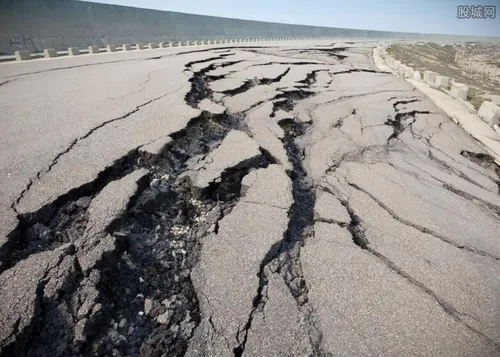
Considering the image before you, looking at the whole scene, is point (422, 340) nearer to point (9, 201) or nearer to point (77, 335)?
point (77, 335)

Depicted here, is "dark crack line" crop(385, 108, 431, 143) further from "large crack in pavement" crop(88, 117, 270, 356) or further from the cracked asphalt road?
"large crack in pavement" crop(88, 117, 270, 356)

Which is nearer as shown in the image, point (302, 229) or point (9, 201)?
point (9, 201)

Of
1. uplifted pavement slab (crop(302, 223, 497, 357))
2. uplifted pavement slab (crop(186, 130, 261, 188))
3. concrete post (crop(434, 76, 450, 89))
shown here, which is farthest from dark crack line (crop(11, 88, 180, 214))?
concrete post (crop(434, 76, 450, 89))

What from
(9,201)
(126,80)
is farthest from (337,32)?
(9,201)

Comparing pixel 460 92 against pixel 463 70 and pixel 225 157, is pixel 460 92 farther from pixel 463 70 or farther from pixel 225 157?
pixel 463 70

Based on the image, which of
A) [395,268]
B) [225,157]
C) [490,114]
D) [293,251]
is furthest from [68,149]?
[490,114]

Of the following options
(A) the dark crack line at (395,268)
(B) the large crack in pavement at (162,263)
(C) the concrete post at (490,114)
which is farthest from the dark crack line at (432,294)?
(C) the concrete post at (490,114)

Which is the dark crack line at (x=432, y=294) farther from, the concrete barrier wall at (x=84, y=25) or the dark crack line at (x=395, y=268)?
the concrete barrier wall at (x=84, y=25)
